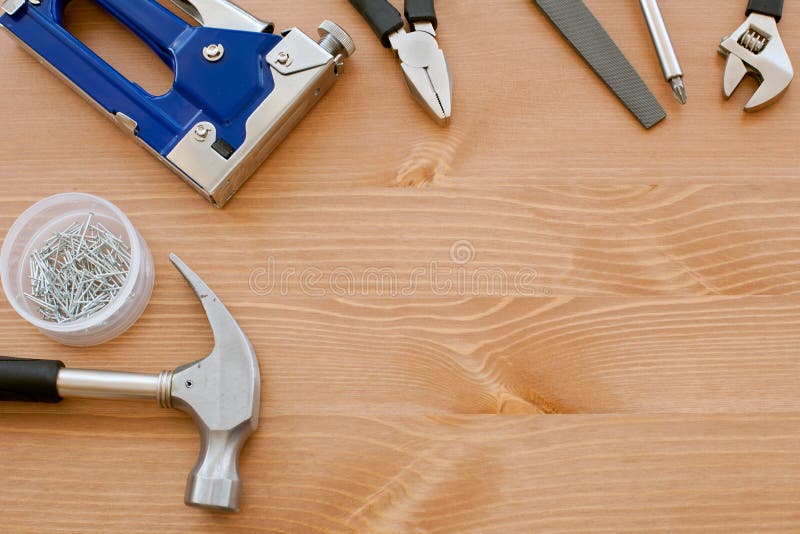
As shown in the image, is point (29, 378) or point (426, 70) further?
point (426, 70)

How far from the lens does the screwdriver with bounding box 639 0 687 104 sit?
32.8 inches

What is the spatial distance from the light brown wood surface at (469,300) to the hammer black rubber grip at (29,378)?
5 cm

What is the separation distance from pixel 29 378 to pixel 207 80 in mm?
395

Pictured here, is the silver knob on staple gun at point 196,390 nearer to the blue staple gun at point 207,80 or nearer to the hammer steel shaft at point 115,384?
the hammer steel shaft at point 115,384

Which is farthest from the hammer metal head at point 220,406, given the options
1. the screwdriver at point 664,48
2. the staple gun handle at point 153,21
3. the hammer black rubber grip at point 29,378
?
the screwdriver at point 664,48

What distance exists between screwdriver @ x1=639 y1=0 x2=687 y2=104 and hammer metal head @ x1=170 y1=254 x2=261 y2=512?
0.62 m

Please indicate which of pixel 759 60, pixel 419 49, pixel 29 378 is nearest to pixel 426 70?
pixel 419 49

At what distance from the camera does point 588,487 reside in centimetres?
74

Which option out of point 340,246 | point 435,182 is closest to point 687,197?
point 435,182

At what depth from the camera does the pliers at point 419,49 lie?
82 centimetres

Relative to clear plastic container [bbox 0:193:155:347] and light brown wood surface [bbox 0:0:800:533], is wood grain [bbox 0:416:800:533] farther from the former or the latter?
clear plastic container [bbox 0:193:155:347]

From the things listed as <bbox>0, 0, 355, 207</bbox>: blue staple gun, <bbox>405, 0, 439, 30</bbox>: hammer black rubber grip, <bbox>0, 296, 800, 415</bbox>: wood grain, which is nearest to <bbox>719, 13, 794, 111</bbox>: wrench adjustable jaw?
<bbox>0, 296, 800, 415</bbox>: wood grain

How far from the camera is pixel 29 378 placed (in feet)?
2.33

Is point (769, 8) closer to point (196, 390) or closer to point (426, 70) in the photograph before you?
point (426, 70)
